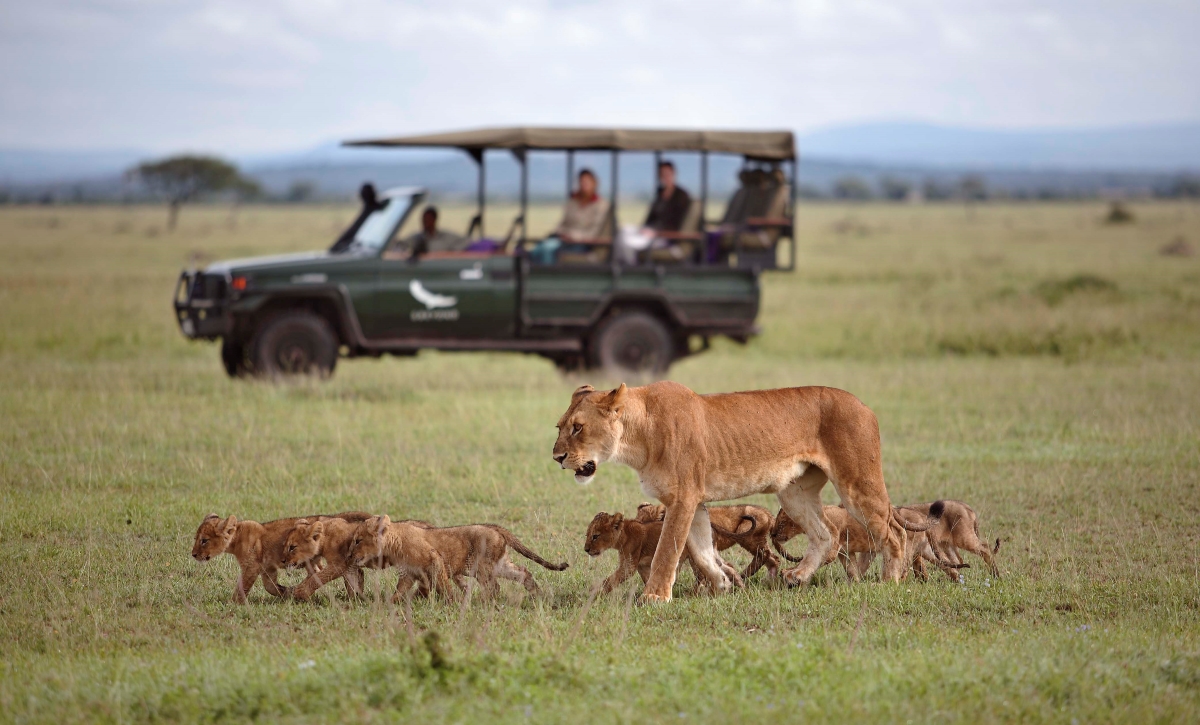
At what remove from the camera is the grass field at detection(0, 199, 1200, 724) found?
5.21 meters

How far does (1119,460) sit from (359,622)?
6932mm

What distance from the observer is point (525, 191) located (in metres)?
15.6

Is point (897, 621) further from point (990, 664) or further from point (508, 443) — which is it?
point (508, 443)

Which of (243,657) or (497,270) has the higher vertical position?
(497,270)

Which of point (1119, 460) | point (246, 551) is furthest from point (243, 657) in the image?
point (1119, 460)

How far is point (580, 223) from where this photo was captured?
621 inches

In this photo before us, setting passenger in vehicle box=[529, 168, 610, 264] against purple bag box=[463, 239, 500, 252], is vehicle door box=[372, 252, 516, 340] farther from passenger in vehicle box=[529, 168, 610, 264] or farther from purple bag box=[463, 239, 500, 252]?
passenger in vehicle box=[529, 168, 610, 264]

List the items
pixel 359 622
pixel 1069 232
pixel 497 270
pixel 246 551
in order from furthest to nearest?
pixel 1069 232 < pixel 497 270 < pixel 246 551 < pixel 359 622

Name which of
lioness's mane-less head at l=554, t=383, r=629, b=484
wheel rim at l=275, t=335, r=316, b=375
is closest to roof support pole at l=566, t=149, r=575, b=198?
wheel rim at l=275, t=335, r=316, b=375

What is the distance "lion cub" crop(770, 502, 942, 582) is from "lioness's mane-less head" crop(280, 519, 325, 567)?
2497 millimetres

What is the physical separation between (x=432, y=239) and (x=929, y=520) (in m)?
8.84

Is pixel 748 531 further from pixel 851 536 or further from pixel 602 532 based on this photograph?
pixel 602 532

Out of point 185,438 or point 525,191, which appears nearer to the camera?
point 185,438

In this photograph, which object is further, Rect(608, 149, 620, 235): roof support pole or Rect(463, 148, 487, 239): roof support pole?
Rect(463, 148, 487, 239): roof support pole
